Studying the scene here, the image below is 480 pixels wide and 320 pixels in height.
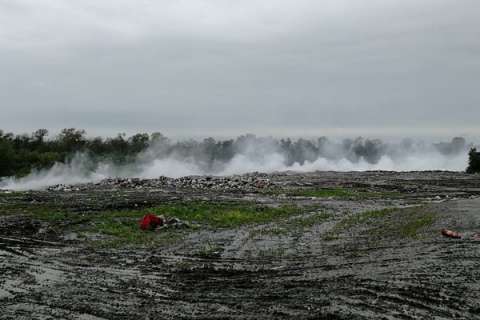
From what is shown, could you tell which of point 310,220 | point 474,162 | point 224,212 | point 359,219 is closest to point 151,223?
point 224,212

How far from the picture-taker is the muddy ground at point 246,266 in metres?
12.4

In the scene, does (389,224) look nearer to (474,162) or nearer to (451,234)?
(451,234)

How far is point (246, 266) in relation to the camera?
1764cm

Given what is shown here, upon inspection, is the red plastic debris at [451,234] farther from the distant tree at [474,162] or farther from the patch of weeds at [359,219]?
the distant tree at [474,162]

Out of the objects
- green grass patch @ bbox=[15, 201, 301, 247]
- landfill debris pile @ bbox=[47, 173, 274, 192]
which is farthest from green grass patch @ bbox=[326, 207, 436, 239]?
landfill debris pile @ bbox=[47, 173, 274, 192]

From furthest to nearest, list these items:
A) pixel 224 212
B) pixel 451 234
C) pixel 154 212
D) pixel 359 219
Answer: pixel 224 212, pixel 154 212, pixel 359 219, pixel 451 234

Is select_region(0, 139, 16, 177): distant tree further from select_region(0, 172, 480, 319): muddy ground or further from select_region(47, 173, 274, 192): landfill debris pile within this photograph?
select_region(0, 172, 480, 319): muddy ground

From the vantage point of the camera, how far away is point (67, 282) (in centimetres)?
1541

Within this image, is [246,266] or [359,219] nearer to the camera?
[246,266]

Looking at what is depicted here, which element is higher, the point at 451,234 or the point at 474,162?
the point at 474,162

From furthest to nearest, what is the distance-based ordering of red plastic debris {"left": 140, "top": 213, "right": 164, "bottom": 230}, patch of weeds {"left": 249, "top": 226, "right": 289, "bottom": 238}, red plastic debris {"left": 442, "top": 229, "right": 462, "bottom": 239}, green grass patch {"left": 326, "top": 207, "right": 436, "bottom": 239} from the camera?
red plastic debris {"left": 140, "top": 213, "right": 164, "bottom": 230}
patch of weeds {"left": 249, "top": 226, "right": 289, "bottom": 238}
green grass patch {"left": 326, "top": 207, "right": 436, "bottom": 239}
red plastic debris {"left": 442, "top": 229, "right": 462, "bottom": 239}

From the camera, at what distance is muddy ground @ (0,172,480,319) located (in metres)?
12.4

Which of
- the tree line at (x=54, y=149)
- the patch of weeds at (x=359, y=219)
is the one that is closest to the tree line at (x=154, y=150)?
the tree line at (x=54, y=149)

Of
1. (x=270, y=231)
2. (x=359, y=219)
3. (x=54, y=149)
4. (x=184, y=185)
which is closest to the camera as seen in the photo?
(x=270, y=231)
